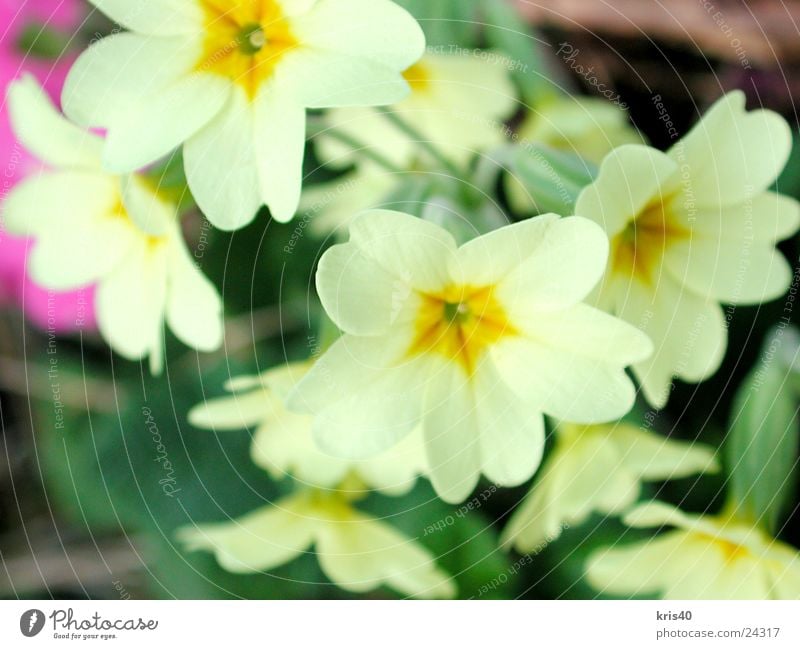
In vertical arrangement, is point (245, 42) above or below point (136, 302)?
above

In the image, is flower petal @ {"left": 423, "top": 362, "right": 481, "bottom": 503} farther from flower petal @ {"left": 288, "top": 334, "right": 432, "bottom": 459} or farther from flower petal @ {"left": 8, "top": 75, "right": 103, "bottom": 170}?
flower petal @ {"left": 8, "top": 75, "right": 103, "bottom": 170}

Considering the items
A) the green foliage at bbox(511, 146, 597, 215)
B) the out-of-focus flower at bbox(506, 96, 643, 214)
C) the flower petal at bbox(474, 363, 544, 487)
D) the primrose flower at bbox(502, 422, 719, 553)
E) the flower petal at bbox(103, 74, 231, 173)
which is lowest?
the primrose flower at bbox(502, 422, 719, 553)

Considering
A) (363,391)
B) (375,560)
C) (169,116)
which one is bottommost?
(375,560)

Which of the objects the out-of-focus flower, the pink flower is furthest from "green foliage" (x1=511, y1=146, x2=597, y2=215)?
the pink flower

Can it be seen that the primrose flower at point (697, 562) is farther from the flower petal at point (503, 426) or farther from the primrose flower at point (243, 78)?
the primrose flower at point (243, 78)

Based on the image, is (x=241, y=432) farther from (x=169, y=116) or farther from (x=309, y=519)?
(x=169, y=116)

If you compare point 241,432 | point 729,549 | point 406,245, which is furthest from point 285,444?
point 729,549
